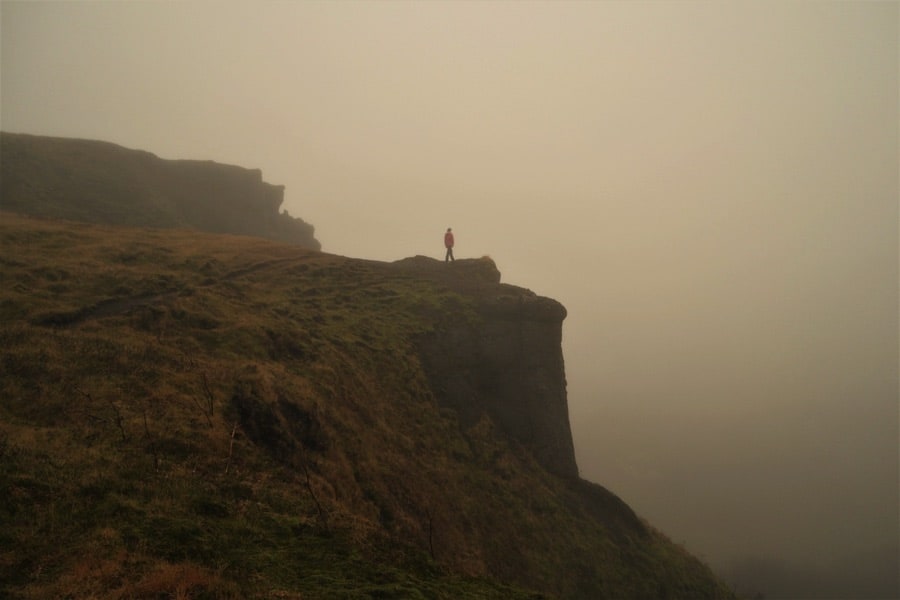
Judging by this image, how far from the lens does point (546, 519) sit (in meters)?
31.0

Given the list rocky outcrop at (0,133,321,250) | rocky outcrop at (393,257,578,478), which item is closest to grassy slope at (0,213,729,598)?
rocky outcrop at (393,257,578,478)

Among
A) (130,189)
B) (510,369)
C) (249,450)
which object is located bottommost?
(249,450)

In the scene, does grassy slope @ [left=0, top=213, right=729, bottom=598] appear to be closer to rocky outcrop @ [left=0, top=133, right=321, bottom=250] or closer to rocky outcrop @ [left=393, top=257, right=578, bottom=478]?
rocky outcrop @ [left=393, top=257, right=578, bottom=478]

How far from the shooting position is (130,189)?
62406 millimetres

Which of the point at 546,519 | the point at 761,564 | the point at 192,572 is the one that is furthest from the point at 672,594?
the point at 761,564

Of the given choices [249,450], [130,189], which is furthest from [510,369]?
[130,189]

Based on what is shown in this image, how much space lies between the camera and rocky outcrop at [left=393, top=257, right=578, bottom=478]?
119ft

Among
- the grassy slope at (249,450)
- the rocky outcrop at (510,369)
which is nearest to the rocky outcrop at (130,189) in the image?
the grassy slope at (249,450)

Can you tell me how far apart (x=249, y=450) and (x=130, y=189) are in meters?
56.0

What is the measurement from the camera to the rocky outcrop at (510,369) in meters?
36.3

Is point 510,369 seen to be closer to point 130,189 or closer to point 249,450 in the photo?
point 249,450

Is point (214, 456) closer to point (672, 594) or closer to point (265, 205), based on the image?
point (672, 594)

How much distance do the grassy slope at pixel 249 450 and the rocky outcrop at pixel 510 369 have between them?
1503 millimetres

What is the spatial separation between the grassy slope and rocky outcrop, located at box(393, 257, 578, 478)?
4.93 ft
